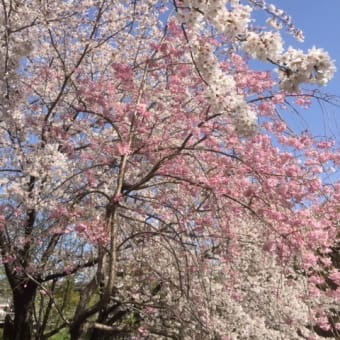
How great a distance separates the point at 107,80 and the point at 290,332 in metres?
4.18

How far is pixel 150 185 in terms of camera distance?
4.64m

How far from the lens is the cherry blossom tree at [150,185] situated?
4.55 meters

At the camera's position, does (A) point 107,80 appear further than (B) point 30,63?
No

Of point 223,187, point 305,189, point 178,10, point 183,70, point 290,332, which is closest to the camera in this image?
point 178,10

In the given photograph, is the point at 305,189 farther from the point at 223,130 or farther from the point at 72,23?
the point at 72,23

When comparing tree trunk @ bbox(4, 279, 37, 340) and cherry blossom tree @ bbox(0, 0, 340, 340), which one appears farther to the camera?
tree trunk @ bbox(4, 279, 37, 340)

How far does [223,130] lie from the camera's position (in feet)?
15.8

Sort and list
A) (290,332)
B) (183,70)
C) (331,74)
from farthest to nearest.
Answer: (290,332), (183,70), (331,74)

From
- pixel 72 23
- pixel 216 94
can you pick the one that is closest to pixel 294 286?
pixel 72 23

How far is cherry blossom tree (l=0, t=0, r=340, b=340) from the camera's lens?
4.55 metres

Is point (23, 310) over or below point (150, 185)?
below

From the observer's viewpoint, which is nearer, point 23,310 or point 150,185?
point 150,185

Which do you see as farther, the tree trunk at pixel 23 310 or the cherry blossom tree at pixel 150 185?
the tree trunk at pixel 23 310

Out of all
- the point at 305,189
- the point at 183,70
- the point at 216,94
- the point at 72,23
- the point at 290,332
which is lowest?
the point at 290,332
